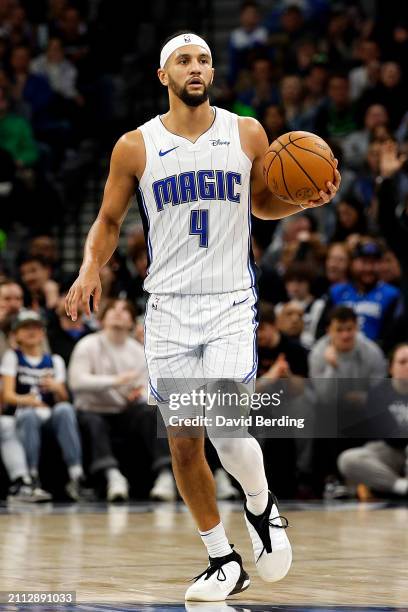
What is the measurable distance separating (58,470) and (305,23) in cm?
799

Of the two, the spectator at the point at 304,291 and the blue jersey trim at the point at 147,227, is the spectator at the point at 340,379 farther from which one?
the blue jersey trim at the point at 147,227

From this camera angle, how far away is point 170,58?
585 cm

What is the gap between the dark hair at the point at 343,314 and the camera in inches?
431

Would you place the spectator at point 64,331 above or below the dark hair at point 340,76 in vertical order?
below

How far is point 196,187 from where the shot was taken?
5.71 m

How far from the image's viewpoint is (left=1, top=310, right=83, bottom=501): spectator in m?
10.7

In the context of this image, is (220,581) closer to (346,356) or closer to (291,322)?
(346,356)

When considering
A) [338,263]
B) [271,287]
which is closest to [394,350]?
[338,263]

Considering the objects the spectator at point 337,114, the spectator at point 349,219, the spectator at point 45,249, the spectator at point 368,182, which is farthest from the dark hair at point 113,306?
the spectator at point 337,114

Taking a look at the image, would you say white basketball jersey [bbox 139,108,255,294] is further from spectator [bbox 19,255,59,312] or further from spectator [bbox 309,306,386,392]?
spectator [bbox 19,255,59,312]

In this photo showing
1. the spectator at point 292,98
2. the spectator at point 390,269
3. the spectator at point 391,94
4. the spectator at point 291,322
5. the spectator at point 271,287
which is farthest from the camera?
the spectator at point 292,98

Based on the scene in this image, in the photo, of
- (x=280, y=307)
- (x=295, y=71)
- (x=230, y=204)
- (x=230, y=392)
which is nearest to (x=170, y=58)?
(x=230, y=204)

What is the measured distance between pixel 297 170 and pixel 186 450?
1330 mm

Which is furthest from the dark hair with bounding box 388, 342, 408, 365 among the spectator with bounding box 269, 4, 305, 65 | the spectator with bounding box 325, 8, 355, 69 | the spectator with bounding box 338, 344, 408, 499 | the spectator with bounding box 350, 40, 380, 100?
the spectator with bounding box 269, 4, 305, 65
